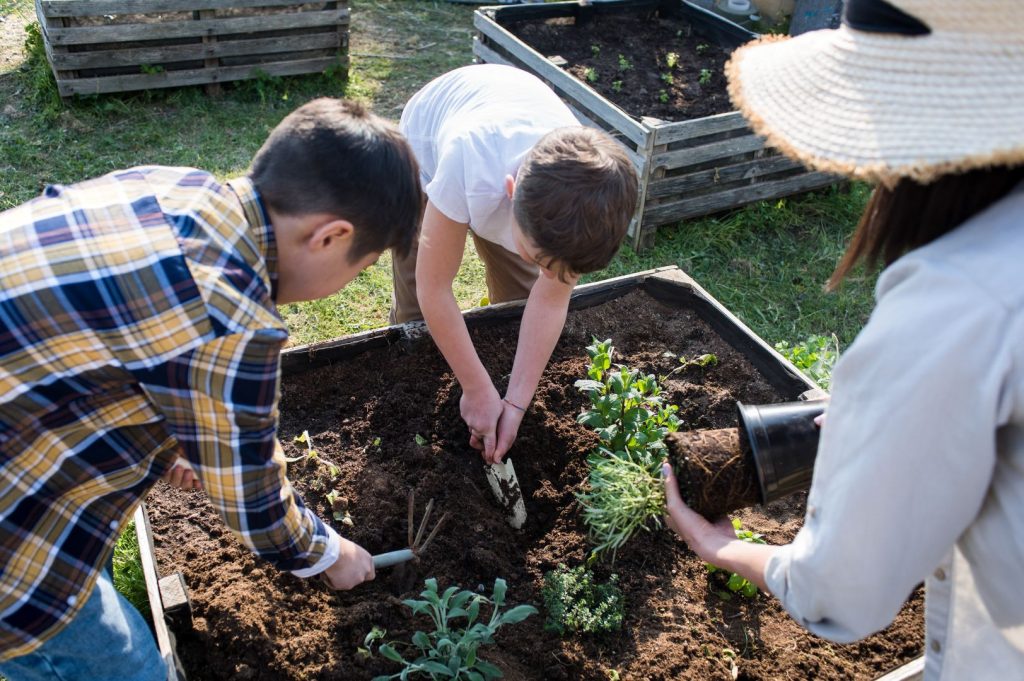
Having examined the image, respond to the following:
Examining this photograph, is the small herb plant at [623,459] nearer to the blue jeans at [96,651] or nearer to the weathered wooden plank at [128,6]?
the blue jeans at [96,651]

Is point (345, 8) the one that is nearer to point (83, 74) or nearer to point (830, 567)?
point (83, 74)

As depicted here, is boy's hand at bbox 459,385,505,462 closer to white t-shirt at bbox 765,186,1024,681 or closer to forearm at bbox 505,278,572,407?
forearm at bbox 505,278,572,407

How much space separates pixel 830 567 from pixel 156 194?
1307 mm

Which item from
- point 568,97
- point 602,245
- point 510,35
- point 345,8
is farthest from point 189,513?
point 345,8

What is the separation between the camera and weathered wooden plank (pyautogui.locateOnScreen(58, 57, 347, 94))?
527 centimetres

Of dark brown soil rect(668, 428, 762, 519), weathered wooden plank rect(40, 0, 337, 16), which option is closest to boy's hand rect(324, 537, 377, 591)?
dark brown soil rect(668, 428, 762, 519)

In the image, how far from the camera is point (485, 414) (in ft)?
8.40

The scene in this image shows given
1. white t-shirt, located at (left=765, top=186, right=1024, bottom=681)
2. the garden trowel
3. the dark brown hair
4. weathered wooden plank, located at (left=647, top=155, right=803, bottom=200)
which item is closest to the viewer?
white t-shirt, located at (left=765, top=186, right=1024, bottom=681)

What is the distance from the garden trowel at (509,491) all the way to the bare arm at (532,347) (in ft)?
0.11

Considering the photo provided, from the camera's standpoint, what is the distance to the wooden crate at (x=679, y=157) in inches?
171

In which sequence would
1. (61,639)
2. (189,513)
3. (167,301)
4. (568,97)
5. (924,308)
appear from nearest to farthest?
(924,308)
(167,301)
(61,639)
(189,513)
(568,97)

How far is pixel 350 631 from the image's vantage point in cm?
223

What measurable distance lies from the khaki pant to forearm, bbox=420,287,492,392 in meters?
0.64

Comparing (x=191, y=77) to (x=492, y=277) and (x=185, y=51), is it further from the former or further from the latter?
(x=492, y=277)
